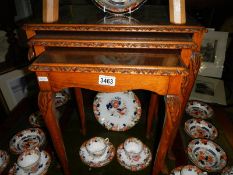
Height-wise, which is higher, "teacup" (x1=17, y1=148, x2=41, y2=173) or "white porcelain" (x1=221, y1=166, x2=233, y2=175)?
"teacup" (x1=17, y1=148, x2=41, y2=173)

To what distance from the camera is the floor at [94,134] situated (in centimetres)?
102

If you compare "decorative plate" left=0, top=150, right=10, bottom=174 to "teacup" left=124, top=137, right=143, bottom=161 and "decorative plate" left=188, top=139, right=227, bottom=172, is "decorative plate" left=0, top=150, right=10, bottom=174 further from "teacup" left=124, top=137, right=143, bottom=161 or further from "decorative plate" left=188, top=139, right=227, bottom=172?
"decorative plate" left=188, top=139, right=227, bottom=172

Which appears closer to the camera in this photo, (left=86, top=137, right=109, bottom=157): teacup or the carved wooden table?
the carved wooden table

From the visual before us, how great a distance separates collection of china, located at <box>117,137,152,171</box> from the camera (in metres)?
1.00

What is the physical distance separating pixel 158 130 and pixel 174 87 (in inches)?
25.7

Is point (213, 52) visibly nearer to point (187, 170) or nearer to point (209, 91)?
point (209, 91)

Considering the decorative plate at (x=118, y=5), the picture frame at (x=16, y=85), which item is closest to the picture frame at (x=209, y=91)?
the decorative plate at (x=118, y=5)

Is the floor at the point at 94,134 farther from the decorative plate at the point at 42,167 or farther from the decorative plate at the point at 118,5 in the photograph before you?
the decorative plate at the point at 118,5

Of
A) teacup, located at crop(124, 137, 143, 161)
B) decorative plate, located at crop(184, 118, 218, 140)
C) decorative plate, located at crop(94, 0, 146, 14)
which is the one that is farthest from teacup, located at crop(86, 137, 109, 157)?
decorative plate, located at crop(94, 0, 146, 14)

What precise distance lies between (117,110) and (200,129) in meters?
0.49

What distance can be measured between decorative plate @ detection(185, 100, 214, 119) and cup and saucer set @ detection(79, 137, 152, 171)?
40 centimetres

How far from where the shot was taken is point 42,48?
73 cm

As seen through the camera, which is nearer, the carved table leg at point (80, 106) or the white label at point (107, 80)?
the white label at point (107, 80)

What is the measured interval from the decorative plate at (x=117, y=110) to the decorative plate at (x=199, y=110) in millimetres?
Answer: 323
